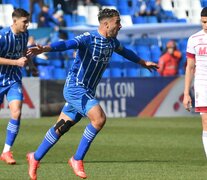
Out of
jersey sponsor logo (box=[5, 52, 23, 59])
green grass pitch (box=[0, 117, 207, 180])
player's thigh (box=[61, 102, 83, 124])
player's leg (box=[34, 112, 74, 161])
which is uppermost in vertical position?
jersey sponsor logo (box=[5, 52, 23, 59])

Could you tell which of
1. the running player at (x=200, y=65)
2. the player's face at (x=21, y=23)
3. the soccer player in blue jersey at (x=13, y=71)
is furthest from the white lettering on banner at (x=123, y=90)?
the running player at (x=200, y=65)

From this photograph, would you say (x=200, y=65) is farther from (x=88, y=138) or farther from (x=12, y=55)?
(x=12, y=55)

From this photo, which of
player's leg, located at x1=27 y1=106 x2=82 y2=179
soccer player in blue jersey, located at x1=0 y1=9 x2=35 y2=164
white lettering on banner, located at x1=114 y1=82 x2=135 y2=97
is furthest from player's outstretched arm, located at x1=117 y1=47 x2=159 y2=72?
white lettering on banner, located at x1=114 y1=82 x2=135 y2=97

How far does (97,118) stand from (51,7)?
15582 mm

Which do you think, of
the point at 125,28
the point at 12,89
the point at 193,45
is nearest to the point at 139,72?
the point at 125,28

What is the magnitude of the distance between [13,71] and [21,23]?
0.75 m

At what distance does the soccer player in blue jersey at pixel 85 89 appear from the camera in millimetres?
9469

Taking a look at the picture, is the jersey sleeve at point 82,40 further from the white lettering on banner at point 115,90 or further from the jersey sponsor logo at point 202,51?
the white lettering on banner at point 115,90

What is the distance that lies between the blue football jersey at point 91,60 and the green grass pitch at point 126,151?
116cm

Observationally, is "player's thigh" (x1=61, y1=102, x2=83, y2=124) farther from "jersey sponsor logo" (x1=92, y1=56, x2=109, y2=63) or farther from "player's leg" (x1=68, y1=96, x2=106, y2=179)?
"jersey sponsor logo" (x1=92, y1=56, x2=109, y2=63)

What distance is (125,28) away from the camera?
23.6 meters

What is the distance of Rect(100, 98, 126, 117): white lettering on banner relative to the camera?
67.7ft

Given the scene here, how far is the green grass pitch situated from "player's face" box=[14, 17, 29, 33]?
1835 mm

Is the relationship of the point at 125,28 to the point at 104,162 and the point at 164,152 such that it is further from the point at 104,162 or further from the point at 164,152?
the point at 104,162
